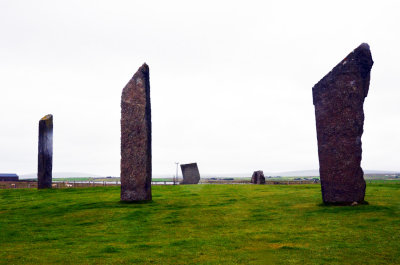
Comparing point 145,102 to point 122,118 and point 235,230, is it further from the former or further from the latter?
point 235,230

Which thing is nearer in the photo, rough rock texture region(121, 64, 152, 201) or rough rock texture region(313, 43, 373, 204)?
rough rock texture region(313, 43, 373, 204)

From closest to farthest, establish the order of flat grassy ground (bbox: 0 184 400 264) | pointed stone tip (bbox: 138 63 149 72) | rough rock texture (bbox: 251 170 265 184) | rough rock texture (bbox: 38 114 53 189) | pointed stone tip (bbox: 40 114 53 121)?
flat grassy ground (bbox: 0 184 400 264), pointed stone tip (bbox: 138 63 149 72), rough rock texture (bbox: 38 114 53 189), pointed stone tip (bbox: 40 114 53 121), rough rock texture (bbox: 251 170 265 184)

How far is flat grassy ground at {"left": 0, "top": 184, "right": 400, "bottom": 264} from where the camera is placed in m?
5.82

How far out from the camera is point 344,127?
426 inches

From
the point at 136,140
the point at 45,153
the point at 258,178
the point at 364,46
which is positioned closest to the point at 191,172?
the point at 258,178

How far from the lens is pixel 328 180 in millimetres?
11070

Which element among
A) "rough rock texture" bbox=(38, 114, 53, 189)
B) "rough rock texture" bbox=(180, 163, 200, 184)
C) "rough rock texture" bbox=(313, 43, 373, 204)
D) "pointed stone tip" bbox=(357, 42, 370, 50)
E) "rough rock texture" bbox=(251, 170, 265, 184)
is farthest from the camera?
"rough rock texture" bbox=(251, 170, 265, 184)

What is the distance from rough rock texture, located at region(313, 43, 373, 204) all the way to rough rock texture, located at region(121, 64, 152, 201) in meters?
6.42

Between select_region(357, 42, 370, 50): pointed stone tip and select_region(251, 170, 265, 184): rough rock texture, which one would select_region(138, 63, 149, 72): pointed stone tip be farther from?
select_region(251, 170, 265, 184): rough rock texture

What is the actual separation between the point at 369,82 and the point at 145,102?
8.03 meters

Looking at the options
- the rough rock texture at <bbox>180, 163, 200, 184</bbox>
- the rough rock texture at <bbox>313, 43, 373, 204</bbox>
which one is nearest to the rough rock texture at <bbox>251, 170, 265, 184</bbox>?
the rough rock texture at <bbox>180, 163, 200, 184</bbox>

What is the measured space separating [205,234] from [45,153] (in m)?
18.1

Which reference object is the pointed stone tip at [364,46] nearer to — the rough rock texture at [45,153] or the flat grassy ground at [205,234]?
the flat grassy ground at [205,234]

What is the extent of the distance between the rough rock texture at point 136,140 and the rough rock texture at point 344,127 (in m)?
6.42
